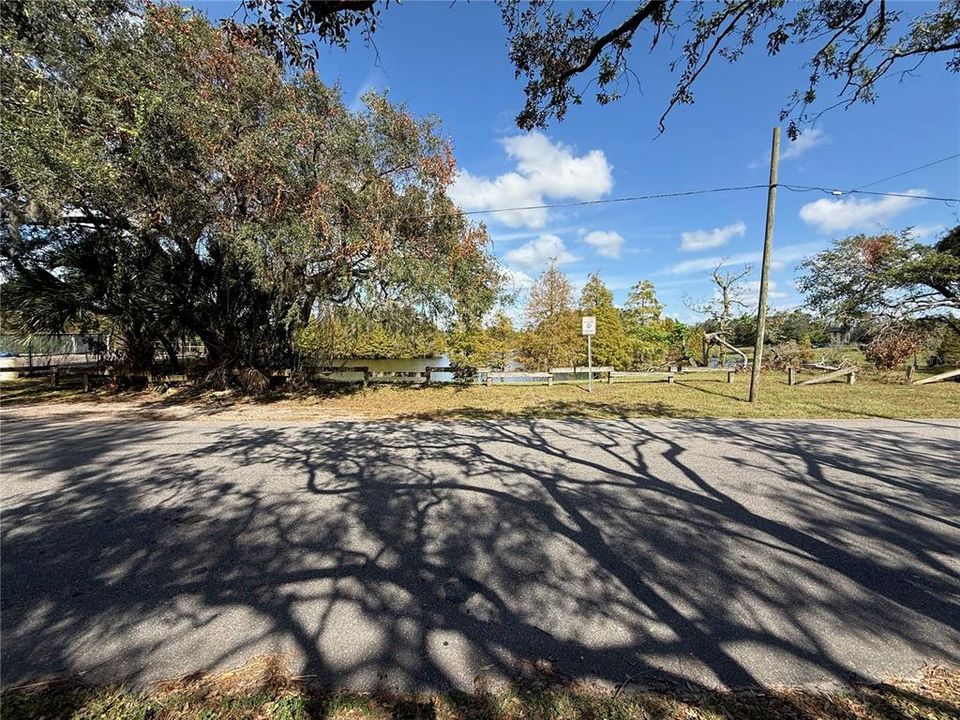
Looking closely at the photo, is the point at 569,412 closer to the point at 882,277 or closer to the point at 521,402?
the point at 521,402

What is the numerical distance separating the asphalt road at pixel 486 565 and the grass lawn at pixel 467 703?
0.09 m

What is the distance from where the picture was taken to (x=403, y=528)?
10.7 ft

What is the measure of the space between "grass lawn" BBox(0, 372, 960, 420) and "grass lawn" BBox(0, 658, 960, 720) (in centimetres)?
663

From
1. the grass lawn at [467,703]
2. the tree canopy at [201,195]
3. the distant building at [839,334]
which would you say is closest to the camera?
the grass lawn at [467,703]

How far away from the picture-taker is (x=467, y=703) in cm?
166

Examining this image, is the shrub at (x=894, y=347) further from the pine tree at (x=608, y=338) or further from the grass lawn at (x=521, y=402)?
the pine tree at (x=608, y=338)

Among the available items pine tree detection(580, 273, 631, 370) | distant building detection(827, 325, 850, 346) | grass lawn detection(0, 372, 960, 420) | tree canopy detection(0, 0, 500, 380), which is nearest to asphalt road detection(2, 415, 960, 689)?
grass lawn detection(0, 372, 960, 420)

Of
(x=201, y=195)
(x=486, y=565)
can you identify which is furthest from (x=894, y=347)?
(x=201, y=195)

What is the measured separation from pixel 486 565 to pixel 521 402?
812 cm

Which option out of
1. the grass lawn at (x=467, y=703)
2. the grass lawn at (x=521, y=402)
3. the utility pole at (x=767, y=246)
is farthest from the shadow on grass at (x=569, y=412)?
the grass lawn at (x=467, y=703)

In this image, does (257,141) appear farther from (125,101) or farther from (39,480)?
(39,480)

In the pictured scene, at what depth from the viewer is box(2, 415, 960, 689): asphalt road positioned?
6.33 ft

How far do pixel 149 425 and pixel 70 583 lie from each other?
6363mm

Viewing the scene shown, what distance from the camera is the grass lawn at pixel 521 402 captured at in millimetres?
8680
